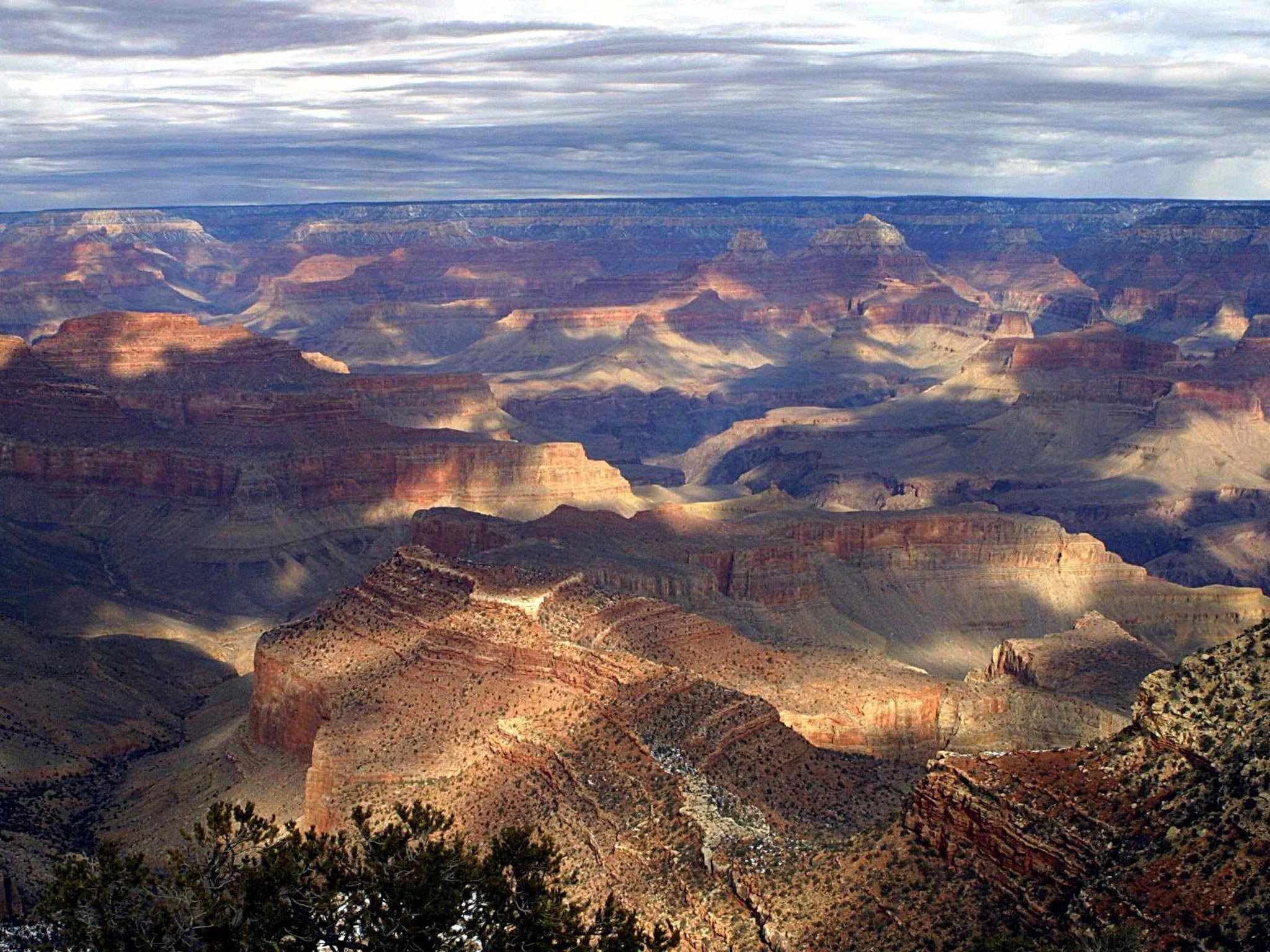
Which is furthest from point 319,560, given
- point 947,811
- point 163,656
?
point 947,811

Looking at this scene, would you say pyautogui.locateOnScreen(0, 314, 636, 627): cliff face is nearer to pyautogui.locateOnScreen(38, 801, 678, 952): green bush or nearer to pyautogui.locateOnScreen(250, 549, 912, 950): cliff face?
pyautogui.locateOnScreen(250, 549, 912, 950): cliff face

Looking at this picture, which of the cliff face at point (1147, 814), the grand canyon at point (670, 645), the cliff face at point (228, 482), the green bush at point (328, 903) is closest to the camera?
the green bush at point (328, 903)

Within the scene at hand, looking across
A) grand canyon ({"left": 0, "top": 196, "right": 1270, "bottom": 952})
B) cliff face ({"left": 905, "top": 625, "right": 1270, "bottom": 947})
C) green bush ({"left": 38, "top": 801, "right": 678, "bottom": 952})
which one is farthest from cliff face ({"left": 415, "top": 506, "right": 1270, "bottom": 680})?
green bush ({"left": 38, "top": 801, "right": 678, "bottom": 952})

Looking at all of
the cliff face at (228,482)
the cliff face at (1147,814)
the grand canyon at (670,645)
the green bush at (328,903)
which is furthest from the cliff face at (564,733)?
the cliff face at (228,482)

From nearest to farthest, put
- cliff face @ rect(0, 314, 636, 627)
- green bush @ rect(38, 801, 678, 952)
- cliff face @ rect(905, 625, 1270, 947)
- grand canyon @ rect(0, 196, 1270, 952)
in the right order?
green bush @ rect(38, 801, 678, 952)
cliff face @ rect(905, 625, 1270, 947)
grand canyon @ rect(0, 196, 1270, 952)
cliff face @ rect(0, 314, 636, 627)

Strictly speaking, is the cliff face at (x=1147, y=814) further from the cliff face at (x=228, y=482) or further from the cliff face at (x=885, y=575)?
the cliff face at (x=228, y=482)

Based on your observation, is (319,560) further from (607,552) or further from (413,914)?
(413,914)
